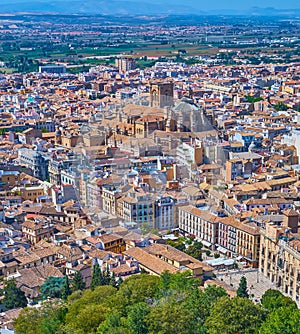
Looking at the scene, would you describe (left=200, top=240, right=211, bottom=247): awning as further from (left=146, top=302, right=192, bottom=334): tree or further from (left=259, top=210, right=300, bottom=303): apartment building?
(left=146, top=302, right=192, bottom=334): tree

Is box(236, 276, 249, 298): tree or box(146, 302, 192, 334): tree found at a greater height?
box(146, 302, 192, 334): tree

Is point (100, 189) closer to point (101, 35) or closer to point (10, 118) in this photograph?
point (10, 118)

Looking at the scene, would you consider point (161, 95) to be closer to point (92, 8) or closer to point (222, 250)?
point (222, 250)

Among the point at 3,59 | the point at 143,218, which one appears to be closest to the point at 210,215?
the point at 143,218

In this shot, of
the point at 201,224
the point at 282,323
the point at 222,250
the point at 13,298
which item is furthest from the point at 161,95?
the point at 282,323

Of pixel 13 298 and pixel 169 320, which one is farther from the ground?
pixel 169 320

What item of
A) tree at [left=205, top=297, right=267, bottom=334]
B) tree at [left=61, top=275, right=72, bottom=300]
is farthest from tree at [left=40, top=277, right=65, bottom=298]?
tree at [left=205, top=297, right=267, bottom=334]
